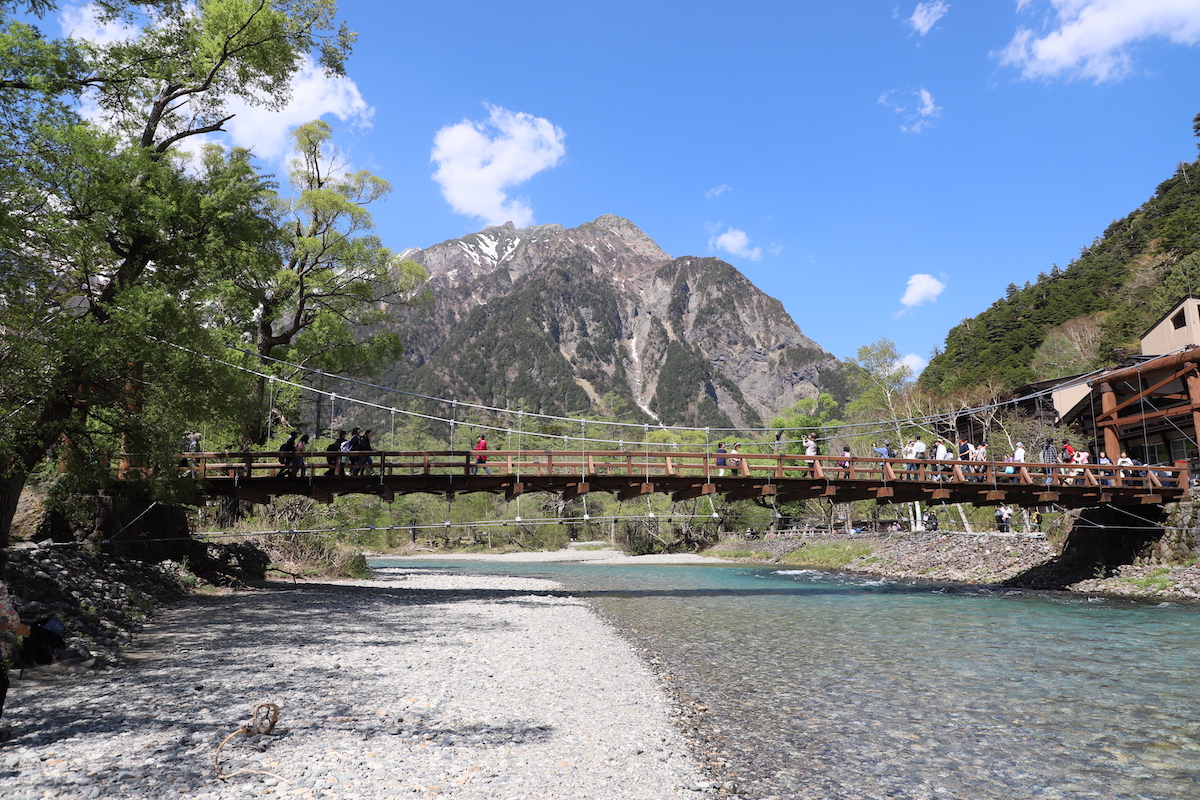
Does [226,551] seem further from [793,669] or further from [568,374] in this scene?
[568,374]

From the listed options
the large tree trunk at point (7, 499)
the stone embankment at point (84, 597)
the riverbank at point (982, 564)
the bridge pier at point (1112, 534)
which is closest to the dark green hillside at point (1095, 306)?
the riverbank at point (982, 564)

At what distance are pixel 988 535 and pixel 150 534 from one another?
83.8ft

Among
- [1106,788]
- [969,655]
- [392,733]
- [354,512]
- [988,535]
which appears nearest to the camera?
[1106,788]

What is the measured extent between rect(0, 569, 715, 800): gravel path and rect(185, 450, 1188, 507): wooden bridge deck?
620 centimetres

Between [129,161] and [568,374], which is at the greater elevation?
[568,374]

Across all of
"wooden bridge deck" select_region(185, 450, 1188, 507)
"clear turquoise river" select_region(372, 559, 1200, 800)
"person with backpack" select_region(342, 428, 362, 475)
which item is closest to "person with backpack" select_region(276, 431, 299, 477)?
"wooden bridge deck" select_region(185, 450, 1188, 507)

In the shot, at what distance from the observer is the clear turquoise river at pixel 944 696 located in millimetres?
4863

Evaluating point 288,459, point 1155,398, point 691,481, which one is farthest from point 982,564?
point 288,459

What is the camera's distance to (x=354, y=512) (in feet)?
69.9

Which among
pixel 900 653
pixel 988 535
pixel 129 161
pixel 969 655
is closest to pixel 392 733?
pixel 900 653

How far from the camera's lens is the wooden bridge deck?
1570cm

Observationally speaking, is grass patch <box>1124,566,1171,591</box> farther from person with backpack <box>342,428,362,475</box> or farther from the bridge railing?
person with backpack <box>342,428,362,475</box>

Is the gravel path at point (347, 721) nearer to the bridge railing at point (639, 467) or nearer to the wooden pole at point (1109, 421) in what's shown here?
the bridge railing at point (639, 467)

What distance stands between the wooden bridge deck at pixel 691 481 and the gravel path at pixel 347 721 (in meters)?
6.20
